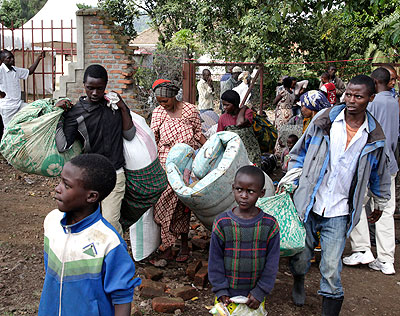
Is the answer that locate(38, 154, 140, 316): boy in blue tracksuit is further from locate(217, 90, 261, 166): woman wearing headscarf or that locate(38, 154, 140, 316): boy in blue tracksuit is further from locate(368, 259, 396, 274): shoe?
locate(368, 259, 396, 274): shoe

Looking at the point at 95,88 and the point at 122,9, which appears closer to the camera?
the point at 95,88

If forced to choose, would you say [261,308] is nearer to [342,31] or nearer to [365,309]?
[365,309]

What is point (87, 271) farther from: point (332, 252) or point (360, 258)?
point (360, 258)

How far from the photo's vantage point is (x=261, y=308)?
10.0 feet

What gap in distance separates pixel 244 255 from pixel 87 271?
48.7 inches

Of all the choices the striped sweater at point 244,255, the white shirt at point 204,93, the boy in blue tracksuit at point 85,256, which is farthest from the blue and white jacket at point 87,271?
the white shirt at point 204,93

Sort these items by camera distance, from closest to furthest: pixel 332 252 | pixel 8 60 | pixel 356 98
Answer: pixel 356 98 → pixel 332 252 → pixel 8 60

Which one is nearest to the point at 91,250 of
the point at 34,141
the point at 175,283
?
the point at 34,141

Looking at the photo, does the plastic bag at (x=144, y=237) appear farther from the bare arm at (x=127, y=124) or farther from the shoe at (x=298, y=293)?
the shoe at (x=298, y=293)

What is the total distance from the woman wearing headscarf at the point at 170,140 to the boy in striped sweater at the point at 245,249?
2.02 metres

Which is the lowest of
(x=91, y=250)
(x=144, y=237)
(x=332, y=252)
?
(x=144, y=237)

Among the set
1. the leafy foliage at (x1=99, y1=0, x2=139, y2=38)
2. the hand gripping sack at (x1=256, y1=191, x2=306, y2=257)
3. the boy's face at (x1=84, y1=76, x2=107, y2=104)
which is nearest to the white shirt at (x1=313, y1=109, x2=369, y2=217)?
the hand gripping sack at (x1=256, y1=191, x2=306, y2=257)

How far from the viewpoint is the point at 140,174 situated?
13.5ft

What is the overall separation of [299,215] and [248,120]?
2027mm
